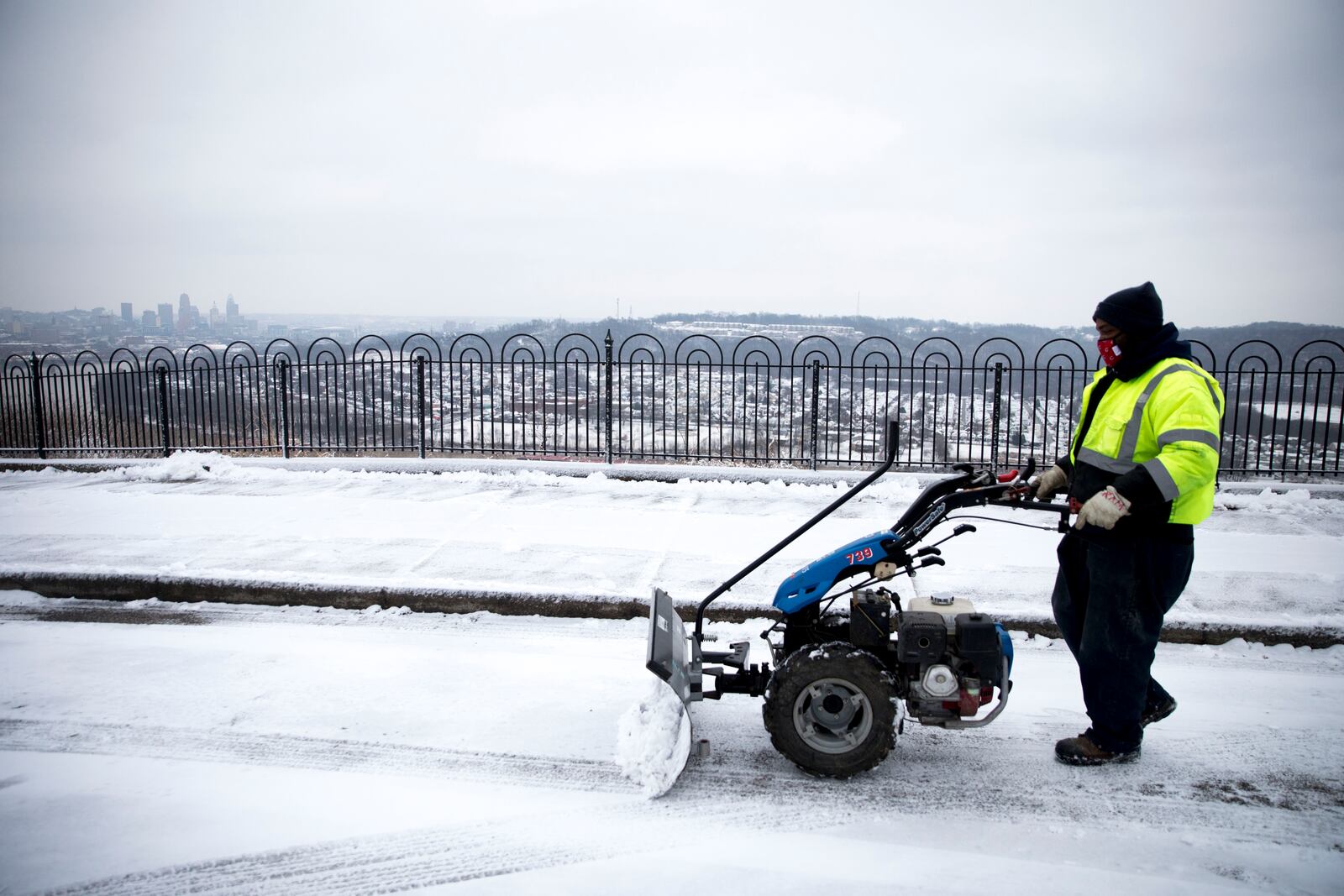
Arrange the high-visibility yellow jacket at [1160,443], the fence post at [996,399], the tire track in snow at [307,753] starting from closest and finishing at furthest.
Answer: the high-visibility yellow jacket at [1160,443] → the tire track in snow at [307,753] → the fence post at [996,399]

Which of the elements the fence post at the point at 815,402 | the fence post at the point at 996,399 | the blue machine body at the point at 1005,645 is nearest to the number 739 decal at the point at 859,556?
the blue machine body at the point at 1005,645

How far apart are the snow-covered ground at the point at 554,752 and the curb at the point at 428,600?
0.08 meters

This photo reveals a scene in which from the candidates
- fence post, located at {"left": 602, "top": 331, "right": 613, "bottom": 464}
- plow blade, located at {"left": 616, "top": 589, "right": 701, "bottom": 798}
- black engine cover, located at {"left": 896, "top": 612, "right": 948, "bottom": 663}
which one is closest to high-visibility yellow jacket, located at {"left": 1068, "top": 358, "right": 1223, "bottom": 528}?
black engine cover, located at {"left": 896, "top": 612, "right": 948, "bottom": 663}

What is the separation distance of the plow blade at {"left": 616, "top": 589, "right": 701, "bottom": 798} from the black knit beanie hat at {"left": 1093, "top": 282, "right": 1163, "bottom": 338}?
2.52 metres

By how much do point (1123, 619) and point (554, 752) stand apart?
2.79 metres

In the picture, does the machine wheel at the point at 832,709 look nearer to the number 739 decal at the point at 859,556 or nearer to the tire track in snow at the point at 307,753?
the number 739 decal at the point at 859,556

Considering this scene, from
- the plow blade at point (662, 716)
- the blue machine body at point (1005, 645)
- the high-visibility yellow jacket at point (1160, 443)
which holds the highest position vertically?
the high-visibility yellow jacket at point (1160, 443)

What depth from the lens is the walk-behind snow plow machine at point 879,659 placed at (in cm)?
352

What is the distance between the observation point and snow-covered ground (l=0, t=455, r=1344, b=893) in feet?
9.95

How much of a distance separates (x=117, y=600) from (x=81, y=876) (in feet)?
13.6

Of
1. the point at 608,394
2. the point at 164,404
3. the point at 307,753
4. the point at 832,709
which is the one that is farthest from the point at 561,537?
the point at 164,404

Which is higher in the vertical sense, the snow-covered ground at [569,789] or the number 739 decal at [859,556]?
the number 739 decal at [859,556]

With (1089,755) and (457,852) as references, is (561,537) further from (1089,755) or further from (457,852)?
(1089,755)

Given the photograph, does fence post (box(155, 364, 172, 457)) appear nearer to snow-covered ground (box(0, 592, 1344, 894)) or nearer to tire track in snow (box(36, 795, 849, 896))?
snow-covered ground (box(0, 592, 1344, 894))
